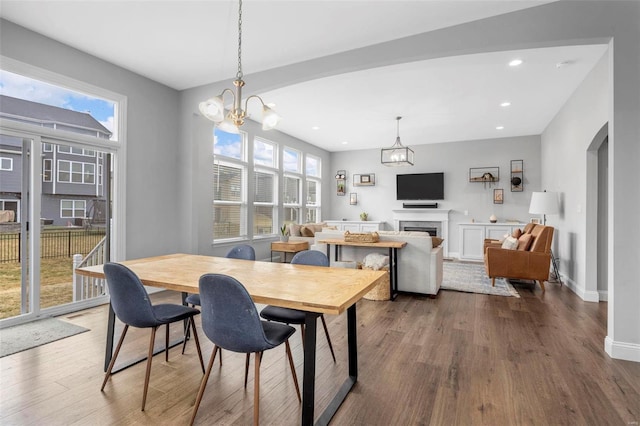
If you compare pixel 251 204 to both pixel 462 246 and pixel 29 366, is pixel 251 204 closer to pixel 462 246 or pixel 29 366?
pixel 29 366

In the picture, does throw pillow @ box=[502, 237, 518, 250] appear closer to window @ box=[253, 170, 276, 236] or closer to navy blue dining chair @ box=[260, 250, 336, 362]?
navy blue dining chair @ box=[260, 250, 336, 362]

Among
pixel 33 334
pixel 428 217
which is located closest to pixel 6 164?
pixel 33 334

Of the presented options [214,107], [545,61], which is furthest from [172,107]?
[545,61]

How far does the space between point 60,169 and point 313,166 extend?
20.3 ft

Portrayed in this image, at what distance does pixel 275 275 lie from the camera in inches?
87.1

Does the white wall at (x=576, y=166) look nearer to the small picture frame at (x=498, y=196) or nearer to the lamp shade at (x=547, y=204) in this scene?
the lamp shade at (x=547, y=204)

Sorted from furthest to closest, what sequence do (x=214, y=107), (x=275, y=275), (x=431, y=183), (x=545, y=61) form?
1. (x=431, y=183)
2. (x=545, y=61)
3. (x=214, y=107)
4. (x=275, y=275)

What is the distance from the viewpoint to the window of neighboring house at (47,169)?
347 cm

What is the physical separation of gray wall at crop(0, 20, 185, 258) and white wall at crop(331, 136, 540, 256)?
571cm

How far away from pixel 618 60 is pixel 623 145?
0.69 metres

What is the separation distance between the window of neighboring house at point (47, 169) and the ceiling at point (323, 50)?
129 cm

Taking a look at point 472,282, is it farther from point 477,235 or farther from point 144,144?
point 144,144

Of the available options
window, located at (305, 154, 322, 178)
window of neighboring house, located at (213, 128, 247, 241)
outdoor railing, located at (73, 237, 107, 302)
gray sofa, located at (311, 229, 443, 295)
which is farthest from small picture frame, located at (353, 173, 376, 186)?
outdoor railing, located at (73, 237, 107, 302)

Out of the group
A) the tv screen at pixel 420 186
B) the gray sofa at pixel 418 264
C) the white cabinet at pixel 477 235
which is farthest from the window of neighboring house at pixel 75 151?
the white cabinet at pixel 477 235
